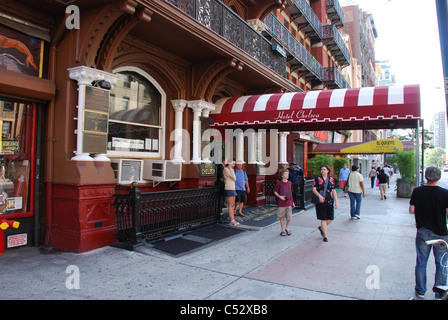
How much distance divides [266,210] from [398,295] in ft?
23.5

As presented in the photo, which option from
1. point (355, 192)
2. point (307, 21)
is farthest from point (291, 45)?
point (355, 192)

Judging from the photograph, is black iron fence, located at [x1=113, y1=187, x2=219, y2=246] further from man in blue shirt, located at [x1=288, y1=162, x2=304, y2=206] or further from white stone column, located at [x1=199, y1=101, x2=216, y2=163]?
man in blue shirt, located at [x1=288, y1=162, x2=304, y2=206]

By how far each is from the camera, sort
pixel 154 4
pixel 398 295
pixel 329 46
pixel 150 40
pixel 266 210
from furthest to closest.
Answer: pixel 329 46, pixel 266 210, pixel 150 40, pixel 154 4, pixel 398 295

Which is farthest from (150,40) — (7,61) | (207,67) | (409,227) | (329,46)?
(329,46)

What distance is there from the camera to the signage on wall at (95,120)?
239 inches

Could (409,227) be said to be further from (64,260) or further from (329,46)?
(329,46)

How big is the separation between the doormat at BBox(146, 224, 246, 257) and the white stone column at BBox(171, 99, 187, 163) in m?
2.14

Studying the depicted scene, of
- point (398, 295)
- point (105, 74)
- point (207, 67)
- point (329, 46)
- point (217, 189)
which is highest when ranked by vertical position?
point (329, 46)

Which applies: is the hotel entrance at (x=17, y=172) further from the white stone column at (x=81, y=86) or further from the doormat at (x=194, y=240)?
the doormat at (x=194, y=240)

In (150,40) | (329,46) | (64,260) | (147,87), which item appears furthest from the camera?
(329,46)

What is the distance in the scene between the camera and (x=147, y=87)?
8617 mm

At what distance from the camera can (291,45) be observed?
688 inches

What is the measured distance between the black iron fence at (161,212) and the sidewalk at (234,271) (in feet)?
1.78

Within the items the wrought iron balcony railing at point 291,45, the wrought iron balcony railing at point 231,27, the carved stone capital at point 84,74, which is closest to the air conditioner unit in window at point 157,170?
the carved stone capital at point 84,74
